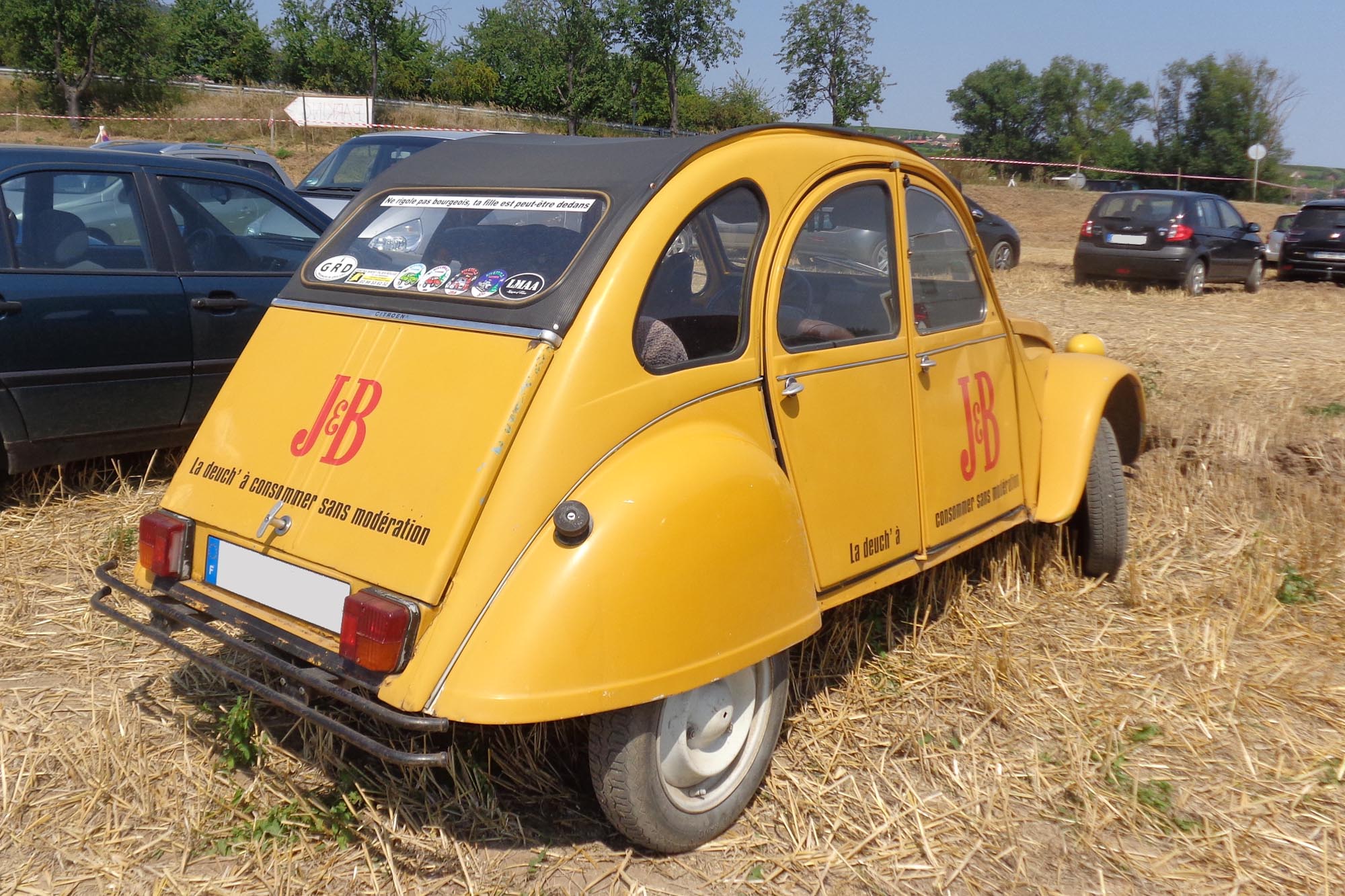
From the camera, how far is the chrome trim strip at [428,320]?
2.77m

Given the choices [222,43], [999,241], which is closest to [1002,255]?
[999,241]

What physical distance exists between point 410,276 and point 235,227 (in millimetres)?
3055

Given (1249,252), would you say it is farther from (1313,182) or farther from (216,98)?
(1313,182)

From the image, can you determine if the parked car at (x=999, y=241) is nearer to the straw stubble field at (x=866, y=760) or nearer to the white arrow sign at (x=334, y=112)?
the straw stubble field at (x=866, y=760)

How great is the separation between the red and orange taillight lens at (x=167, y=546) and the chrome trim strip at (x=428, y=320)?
0.75 metres

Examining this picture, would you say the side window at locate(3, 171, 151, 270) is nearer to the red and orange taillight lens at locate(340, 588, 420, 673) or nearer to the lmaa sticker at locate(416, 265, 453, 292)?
the lmaa sticker at locate(416, 265, 453, 292)

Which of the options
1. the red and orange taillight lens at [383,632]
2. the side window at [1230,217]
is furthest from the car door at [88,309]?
the side window at [1230,217]

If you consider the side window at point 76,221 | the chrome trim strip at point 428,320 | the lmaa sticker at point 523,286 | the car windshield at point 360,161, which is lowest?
the chrome trim strip at point 428,320

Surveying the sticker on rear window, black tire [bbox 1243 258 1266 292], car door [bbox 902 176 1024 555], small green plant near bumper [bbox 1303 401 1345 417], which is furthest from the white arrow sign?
car door [bbox 902 176 1024 555]

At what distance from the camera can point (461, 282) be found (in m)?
3.12

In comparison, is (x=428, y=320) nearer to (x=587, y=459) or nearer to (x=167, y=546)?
(x=587, y=459)

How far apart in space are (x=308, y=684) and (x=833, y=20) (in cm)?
3743

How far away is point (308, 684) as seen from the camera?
2.68 metres

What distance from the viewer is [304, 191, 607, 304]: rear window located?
3.02m
